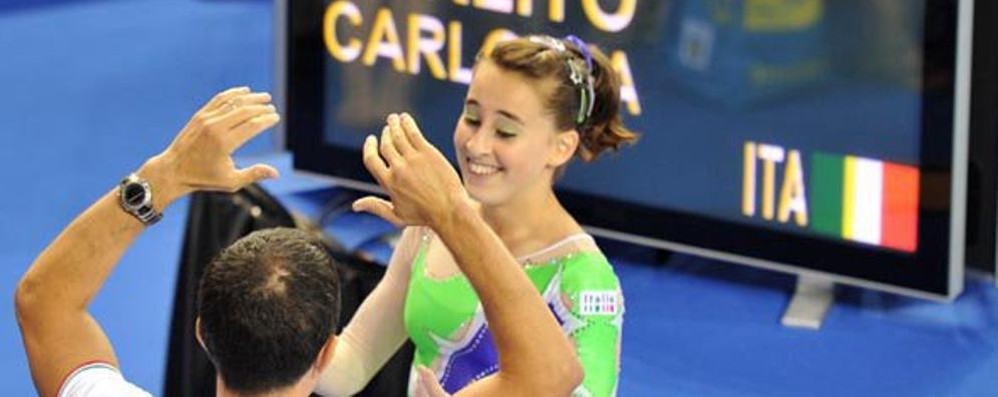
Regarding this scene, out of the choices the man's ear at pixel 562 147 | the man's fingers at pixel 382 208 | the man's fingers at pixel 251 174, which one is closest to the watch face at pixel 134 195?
the man's fingers at pixel 251 174

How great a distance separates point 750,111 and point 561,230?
216 centimetres

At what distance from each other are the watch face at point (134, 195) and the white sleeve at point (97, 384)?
0.67 feet

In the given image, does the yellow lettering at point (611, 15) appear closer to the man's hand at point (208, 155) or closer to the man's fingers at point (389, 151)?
the man's hand at point (208, 155)

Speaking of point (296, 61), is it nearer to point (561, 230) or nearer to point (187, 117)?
point (187, 117)

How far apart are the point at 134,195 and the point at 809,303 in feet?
10.9

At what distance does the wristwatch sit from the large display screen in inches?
109

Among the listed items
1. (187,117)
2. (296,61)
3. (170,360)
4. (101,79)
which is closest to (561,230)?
(170,360)

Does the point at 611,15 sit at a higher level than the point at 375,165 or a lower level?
lower

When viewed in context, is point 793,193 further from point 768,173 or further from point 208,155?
point 208,155

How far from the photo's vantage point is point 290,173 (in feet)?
21.9

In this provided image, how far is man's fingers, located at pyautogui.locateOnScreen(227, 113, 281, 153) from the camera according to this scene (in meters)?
2.55

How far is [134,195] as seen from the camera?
2.55 m

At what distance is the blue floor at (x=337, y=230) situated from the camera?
528 cm

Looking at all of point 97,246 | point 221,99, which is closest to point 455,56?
point 221,99
